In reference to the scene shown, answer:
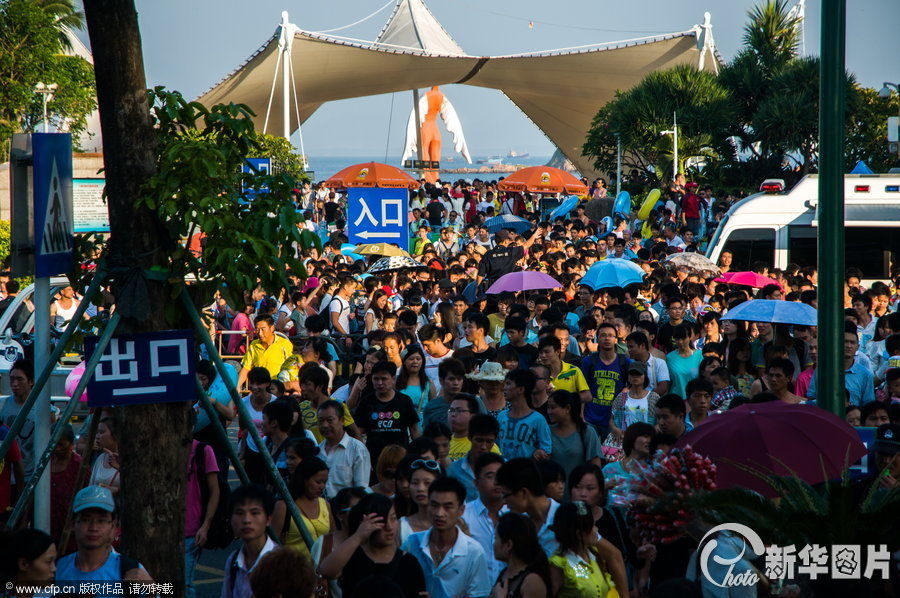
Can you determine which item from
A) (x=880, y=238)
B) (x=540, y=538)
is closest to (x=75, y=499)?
(x=540, y=538)

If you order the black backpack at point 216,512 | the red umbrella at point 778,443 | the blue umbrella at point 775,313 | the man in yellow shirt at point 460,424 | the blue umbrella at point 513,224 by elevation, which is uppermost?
the blue umbrella at point 513,224

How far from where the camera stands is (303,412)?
9195 millimetres

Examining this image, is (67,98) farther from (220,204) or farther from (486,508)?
(220,204)

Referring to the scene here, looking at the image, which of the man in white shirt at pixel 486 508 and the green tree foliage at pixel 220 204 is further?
the man in white shirt at pixel 486 508

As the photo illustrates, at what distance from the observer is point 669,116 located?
34.2m

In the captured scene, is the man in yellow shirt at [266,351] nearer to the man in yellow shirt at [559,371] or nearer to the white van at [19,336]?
the white van at [19,336]

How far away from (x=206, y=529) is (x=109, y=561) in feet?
6.12

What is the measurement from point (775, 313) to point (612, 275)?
150 inches

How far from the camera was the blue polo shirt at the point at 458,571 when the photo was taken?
5.76 m

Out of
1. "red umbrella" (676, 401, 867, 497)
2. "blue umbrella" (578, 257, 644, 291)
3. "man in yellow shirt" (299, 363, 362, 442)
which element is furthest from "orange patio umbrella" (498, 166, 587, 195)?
"red umbrella" (676, 401, 867, 497)

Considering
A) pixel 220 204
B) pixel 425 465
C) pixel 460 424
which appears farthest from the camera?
pixel 460 424

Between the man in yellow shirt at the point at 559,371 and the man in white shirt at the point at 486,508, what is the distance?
265 cm

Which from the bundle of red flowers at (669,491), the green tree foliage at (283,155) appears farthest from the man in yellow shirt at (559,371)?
the green tree foliage at (283,155)

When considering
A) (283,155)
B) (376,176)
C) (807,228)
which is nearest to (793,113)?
(376,176)
